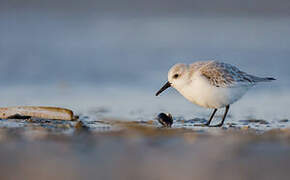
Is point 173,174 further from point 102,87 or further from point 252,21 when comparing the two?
point 252,21

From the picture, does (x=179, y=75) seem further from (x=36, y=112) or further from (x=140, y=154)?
(x=140, y=154)

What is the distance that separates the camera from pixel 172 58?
11.4 meters

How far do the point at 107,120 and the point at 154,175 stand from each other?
2536 millimetres

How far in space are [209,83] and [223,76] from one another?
0.65 ft

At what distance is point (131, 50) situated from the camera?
12086 mm

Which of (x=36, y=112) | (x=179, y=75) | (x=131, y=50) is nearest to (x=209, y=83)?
(x=179, y=75)

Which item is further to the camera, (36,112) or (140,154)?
(36,112)

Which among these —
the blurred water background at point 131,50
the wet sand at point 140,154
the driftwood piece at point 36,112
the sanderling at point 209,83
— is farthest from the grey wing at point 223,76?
the driftwood piece at point 36,112

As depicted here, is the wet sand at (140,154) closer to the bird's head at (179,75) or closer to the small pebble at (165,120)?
the small pebble at (165,120)

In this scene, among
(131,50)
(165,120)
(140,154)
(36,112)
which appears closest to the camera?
(140,154)

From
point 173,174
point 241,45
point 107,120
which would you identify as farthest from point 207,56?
point 173,174

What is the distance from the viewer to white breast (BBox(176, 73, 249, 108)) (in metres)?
6.53

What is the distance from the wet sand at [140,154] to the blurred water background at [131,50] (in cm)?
176

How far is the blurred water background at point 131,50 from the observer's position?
805 centimetres
